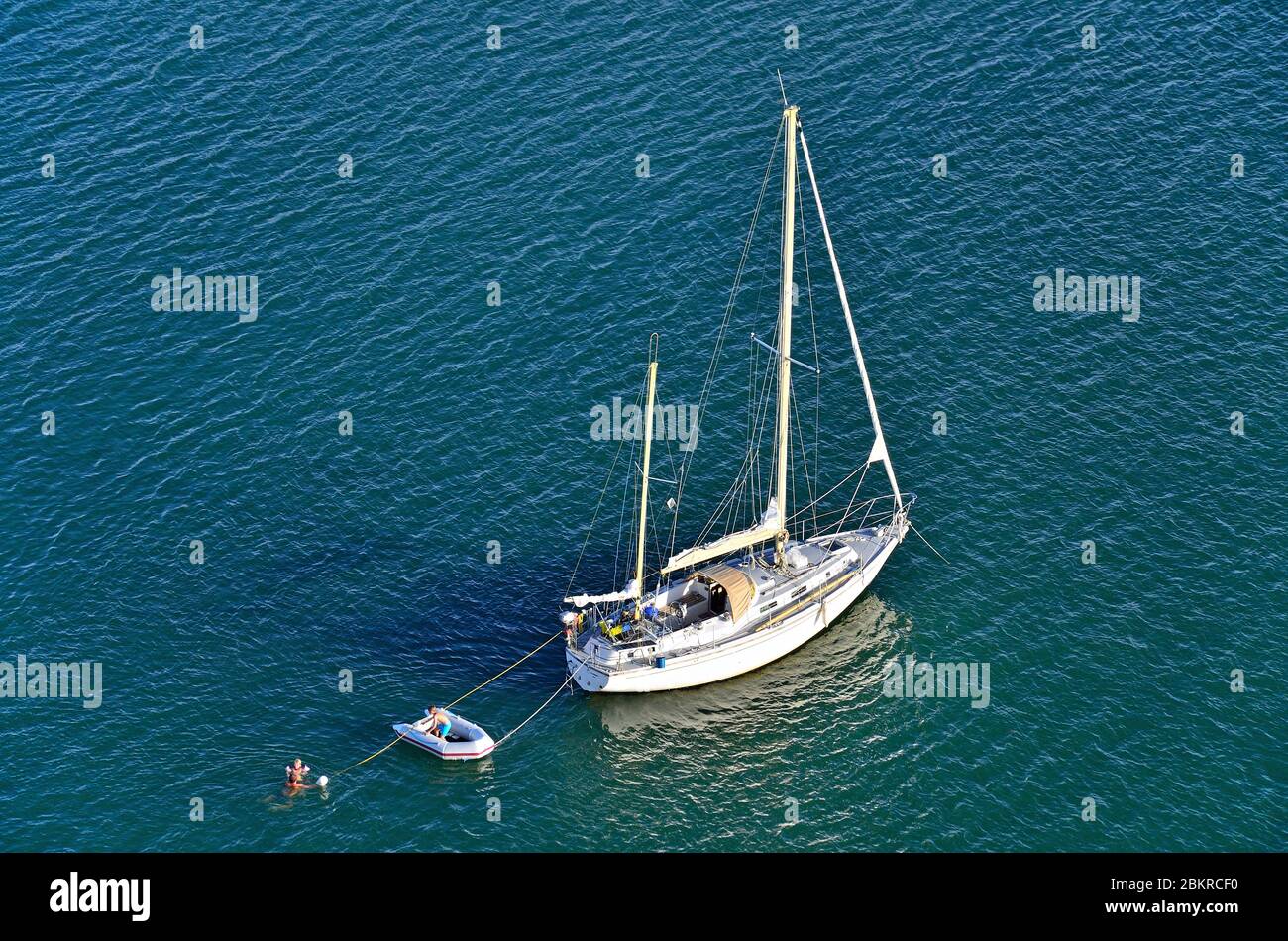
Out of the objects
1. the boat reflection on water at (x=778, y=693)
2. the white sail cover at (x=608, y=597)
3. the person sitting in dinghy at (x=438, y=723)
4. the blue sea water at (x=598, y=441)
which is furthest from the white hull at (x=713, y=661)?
the person sitting in dinghy at (x=438, y=723)

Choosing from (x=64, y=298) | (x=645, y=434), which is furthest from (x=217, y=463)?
(x=645, y=434)

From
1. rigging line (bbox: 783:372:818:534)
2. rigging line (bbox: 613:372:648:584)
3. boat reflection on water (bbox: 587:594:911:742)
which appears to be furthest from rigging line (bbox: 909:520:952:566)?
rigging line (bbox: 613:372:648:584)

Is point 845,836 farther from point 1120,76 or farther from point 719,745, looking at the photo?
point 1120,76

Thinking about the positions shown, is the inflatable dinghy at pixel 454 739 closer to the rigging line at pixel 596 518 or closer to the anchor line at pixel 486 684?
the anchor line at pixel 486 684

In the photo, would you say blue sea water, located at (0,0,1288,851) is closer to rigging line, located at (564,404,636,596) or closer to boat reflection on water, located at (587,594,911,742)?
boat reflection on water, located at (587,594,911,742)

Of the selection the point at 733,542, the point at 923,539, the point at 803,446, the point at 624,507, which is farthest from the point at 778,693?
the point at 803,446

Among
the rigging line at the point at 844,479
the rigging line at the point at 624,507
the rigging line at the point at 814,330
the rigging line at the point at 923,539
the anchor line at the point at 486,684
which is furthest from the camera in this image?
the rigging line at the point at 814,330

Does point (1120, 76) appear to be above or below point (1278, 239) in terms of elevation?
above

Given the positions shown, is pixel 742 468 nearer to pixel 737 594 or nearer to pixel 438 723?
pixel 737 594
